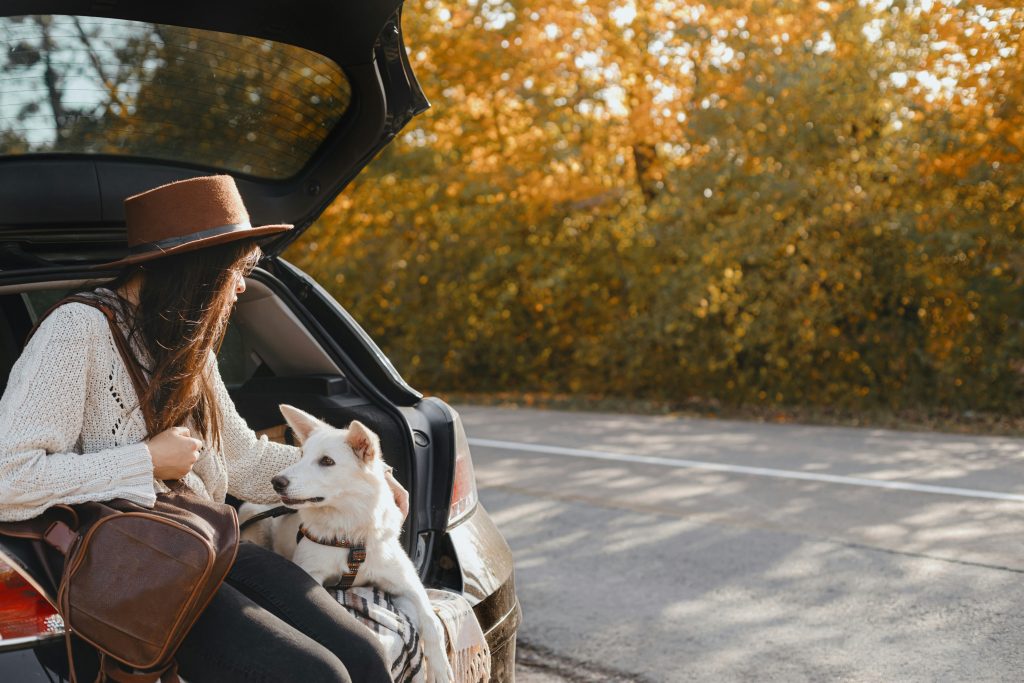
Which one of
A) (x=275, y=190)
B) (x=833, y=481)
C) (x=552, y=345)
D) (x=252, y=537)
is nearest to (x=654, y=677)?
(x=252, y=537)

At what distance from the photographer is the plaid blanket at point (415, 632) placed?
272 centimetres

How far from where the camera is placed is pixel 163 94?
3.30m

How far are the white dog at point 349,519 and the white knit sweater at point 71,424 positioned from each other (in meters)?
0.41

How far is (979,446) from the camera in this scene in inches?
374

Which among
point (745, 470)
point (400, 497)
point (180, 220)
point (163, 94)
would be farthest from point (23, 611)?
point (745, 470)

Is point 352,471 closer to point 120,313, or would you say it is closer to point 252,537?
point 252,537

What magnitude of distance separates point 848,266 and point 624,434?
141 inches

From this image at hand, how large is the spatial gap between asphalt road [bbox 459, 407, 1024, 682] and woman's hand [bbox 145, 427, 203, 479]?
2.04 m

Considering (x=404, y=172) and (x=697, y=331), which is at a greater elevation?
(x=404, y=172)

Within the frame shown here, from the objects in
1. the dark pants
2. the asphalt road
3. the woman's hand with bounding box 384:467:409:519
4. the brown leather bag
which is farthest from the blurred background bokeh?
the brown leather bag

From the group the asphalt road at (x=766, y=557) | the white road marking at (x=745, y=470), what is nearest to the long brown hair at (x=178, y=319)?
the asphalt road at (x=766, y=557)

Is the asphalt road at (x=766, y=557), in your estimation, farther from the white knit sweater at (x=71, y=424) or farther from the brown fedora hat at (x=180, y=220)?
the brown fedora hat at (x=180, y=220)

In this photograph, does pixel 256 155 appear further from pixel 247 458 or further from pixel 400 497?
pixel 400 497

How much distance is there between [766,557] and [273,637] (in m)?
3.91
